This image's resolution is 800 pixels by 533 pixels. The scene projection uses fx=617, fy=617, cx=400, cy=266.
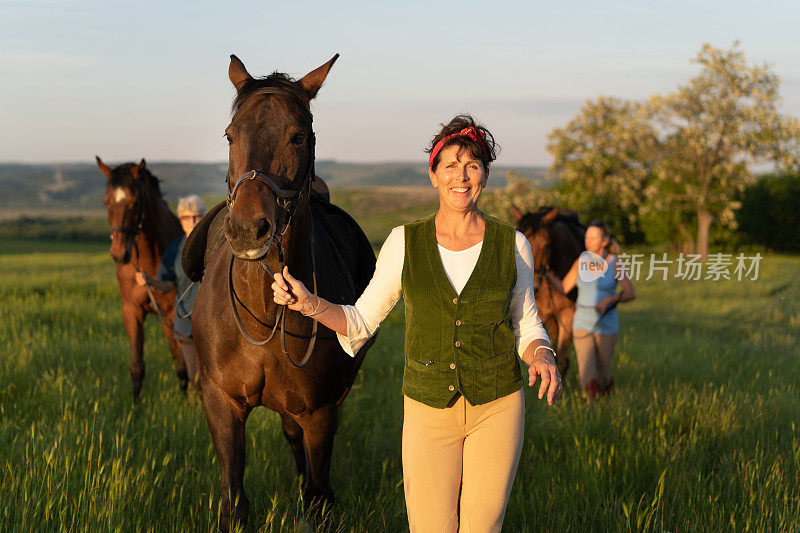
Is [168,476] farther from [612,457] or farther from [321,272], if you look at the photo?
[612,457]

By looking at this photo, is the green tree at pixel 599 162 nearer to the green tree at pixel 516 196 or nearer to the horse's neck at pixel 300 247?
the green tree at pixel 516 196

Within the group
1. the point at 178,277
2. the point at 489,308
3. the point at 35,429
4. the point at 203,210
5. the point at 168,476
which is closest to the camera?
the point at 489,308

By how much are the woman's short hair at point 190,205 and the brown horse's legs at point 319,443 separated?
3.72 meters

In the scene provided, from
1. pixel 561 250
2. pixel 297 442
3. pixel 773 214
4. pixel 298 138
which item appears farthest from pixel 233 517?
pixel 773 214

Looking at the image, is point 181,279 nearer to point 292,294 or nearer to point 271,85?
point 271,85

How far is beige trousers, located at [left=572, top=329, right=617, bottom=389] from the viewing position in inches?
249

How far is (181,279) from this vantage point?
622 cm

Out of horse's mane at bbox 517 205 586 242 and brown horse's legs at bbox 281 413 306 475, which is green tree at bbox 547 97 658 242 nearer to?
horse's mane at bbox 517 205 586 242

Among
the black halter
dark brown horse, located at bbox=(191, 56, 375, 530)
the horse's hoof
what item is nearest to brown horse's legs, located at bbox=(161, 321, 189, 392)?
dark brown horse, located at bbox=(191, 56, 375, 530)

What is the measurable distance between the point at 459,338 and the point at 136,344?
5.21 meters

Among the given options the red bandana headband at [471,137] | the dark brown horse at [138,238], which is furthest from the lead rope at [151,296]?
the red bandana headband at [471,137]

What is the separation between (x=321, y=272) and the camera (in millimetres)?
3445

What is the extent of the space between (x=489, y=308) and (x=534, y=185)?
5030 centimetres

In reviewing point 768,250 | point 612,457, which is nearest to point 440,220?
point 612,457
